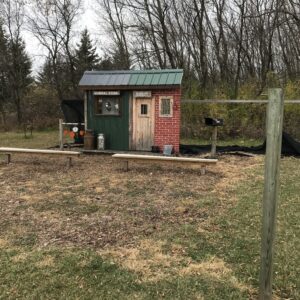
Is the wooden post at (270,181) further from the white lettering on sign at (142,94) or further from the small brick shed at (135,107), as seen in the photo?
the white lettering on sign at (142,94)

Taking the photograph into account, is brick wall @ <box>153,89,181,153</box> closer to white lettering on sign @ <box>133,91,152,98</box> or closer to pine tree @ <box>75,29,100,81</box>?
white lettering on sign @ <box>133,91,152,98</box>

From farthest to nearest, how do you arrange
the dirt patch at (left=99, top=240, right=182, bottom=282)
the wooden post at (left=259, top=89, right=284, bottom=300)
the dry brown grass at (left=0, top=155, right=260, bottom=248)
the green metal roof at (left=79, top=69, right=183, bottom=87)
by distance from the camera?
the green metal roof at (left=79, top=69, right=183, bottom=87)
the dry brown grass at (left=0, top=155, right=260, bottom=248)
the dirt patch at (left=99, top=240, right=182, bottom=282)
the wooden post at (left=259, top=89, right=284, bottom=300)

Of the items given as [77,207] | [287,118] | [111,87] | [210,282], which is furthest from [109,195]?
[287,118]

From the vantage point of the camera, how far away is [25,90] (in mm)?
25656

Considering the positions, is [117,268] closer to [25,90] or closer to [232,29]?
[232,29]

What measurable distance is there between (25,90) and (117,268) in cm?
2452

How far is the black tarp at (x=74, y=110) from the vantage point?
12.8 meters

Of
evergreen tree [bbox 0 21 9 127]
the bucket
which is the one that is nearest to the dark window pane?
the bucket

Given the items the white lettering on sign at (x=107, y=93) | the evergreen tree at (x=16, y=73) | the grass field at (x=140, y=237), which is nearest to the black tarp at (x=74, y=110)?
the white lettering on sign at (x=107, y=93)

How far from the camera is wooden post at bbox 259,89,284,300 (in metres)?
2.46

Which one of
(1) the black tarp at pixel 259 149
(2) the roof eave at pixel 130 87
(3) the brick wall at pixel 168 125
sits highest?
(2) the roof eave at pixel 130 87

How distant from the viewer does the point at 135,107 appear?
10773 mm

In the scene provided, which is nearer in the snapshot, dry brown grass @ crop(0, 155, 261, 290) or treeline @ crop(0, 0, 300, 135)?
dry brown grass @ crop(0, 155, 261, 290)

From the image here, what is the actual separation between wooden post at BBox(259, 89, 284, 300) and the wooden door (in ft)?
26.7
